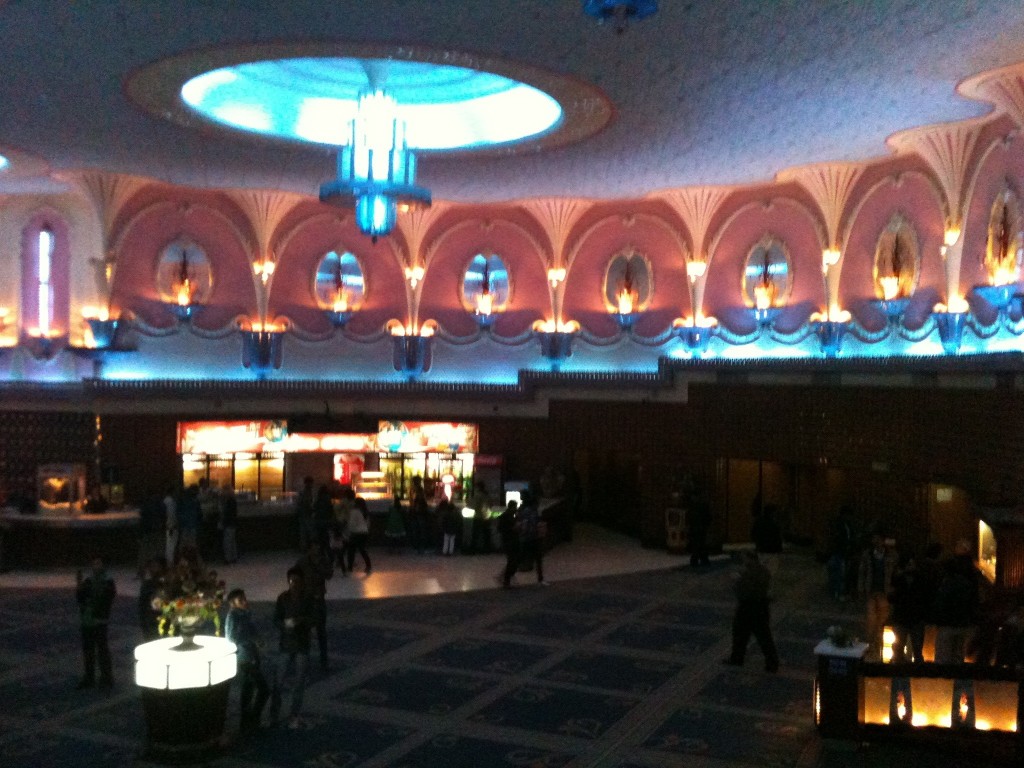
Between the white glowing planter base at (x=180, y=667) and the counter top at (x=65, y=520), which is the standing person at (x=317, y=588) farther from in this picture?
the counter top at (x=65, y=520)

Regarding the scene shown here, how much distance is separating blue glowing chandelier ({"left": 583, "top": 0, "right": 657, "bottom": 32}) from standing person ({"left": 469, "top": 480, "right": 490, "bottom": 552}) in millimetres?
→ 11060

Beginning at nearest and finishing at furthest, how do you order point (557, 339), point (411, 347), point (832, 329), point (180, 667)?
point (180, 667)
point (832, 329)
point (557, 339)
point (411, 347)

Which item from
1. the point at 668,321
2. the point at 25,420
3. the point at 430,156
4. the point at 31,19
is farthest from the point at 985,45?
the point at 25,420

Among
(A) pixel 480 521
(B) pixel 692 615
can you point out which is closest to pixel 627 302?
(A) pixel 480 521

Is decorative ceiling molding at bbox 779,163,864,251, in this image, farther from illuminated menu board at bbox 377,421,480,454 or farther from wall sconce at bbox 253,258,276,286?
wall sconce at bbox 253,258,276,286

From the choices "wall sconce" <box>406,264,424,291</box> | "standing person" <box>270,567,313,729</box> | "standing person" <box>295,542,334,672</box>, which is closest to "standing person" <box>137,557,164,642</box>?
"standing person" <box>295,542,334,672</box>

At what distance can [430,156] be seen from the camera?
15.5 metres

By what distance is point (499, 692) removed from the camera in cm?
958

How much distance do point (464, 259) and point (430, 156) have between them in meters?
5.72

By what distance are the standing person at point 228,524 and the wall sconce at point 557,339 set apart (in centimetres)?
677

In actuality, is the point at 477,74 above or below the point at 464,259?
above

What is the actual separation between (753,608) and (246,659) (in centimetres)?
477

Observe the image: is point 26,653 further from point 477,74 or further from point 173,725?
point 477,74

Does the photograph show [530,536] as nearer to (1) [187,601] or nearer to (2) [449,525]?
(2) [449,525]
